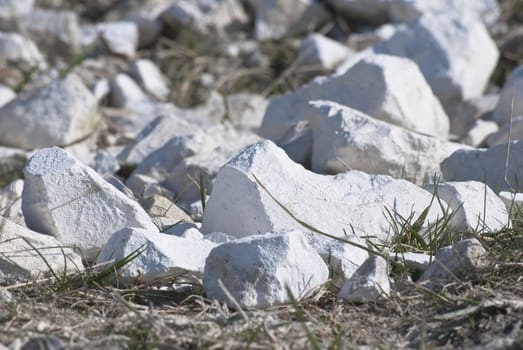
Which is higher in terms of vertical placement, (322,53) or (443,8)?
(443,8)

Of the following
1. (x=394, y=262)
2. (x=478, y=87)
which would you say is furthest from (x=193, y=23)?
(x=394, y=262)

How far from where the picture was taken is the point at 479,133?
3.76 meters

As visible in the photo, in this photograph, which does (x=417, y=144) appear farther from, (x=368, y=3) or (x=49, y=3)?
(x=49, y=3)

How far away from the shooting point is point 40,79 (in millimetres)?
5809

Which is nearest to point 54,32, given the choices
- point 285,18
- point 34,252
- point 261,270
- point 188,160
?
point 285,18

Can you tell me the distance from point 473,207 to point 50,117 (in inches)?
98.5

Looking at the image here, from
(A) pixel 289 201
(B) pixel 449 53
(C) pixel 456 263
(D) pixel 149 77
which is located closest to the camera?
(C) pixel 456 263

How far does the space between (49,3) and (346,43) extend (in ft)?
8.19

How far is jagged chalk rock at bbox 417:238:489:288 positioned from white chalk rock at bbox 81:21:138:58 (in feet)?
14.8

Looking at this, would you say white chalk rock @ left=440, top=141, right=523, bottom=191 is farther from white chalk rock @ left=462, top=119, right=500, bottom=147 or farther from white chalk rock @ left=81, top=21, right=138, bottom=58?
white chalk rock @ left=81, top=21, right=138, bottom=58

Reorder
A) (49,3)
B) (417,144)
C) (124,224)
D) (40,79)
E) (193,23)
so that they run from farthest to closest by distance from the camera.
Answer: (49,3), (193,23), (40,79), (417,144), (124,224)

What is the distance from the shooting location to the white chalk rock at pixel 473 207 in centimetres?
251

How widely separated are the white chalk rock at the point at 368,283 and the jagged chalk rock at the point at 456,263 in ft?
0.32

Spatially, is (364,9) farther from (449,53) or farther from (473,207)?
(473,207)
